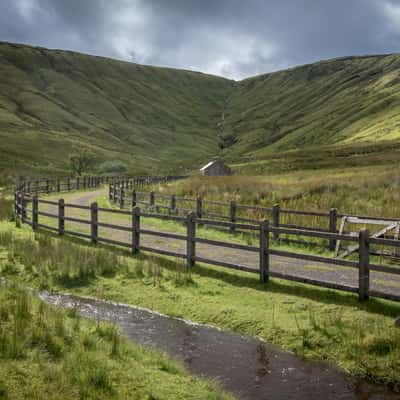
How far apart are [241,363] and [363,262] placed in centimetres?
358

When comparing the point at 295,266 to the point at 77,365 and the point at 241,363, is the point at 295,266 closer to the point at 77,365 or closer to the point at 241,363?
the point at 241,363

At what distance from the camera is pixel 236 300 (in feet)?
34.5

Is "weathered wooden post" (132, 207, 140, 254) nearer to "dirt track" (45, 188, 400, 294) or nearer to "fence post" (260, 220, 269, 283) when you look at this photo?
"dirt track" (45, 188, 400, 294)

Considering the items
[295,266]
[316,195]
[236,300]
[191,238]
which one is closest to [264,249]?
[236,300]

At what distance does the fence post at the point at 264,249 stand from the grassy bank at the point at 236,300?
0.23m

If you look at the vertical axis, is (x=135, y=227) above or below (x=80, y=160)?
below

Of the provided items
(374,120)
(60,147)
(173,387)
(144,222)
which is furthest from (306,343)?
(374,120)

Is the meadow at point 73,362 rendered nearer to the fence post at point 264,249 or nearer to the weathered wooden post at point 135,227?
the fence post at point 264,249

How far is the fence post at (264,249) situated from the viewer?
11.3 meters

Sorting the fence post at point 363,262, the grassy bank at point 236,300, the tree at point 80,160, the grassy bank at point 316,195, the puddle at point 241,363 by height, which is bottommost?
the puddle at point 241,363

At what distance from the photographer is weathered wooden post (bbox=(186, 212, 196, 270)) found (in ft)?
41.7

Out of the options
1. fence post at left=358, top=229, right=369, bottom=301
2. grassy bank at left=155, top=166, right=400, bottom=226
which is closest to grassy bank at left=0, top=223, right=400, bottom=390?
fence post at left=358, top=229, right=369, bottom=301

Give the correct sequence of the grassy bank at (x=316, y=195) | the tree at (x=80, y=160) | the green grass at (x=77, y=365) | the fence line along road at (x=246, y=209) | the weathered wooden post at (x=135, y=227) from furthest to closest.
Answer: the tree at (x=80, y=160), the grassy bank at (x=316, y=195), the fence line along road at (x=246, y=209), the weathered wooden post at (x=135, y=227), the green grass at (x=77, y=365)

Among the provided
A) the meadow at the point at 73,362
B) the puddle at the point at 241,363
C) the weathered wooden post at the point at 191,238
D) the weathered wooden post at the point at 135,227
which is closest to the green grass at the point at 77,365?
the meadow at the point at 73,362
